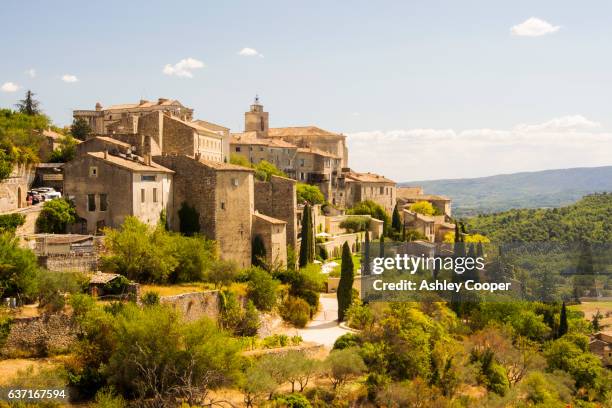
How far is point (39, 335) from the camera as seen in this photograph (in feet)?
94.0

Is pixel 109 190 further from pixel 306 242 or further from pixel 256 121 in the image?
pixel 256 121

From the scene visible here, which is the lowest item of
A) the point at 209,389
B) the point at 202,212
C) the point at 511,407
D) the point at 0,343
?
the point at 511,407

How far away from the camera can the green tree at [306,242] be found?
50.4 metres

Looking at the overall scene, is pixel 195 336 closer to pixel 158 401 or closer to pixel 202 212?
pixel 158 401

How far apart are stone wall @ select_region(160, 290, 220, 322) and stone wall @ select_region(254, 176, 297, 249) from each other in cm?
1342

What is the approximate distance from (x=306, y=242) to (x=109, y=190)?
15165 millimetres

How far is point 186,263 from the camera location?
3859cm

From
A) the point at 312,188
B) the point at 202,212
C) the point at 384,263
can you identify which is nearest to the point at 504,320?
the point at 384,263

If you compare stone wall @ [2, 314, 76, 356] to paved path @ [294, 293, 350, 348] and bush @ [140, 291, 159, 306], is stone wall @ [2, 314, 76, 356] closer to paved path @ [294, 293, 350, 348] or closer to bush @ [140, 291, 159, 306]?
bush @ [140, 291, 159, 306]

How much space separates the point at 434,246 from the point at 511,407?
3561 centimetres

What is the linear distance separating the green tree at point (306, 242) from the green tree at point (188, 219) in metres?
9.66

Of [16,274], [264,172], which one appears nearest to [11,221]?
[16,274]

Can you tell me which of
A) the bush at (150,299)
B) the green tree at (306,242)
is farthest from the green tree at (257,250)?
the bush at (150,299)

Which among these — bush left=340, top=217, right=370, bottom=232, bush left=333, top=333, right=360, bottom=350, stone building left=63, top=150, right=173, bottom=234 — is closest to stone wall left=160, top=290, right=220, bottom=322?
bush left=333, top=333, right=360, bottom=350
